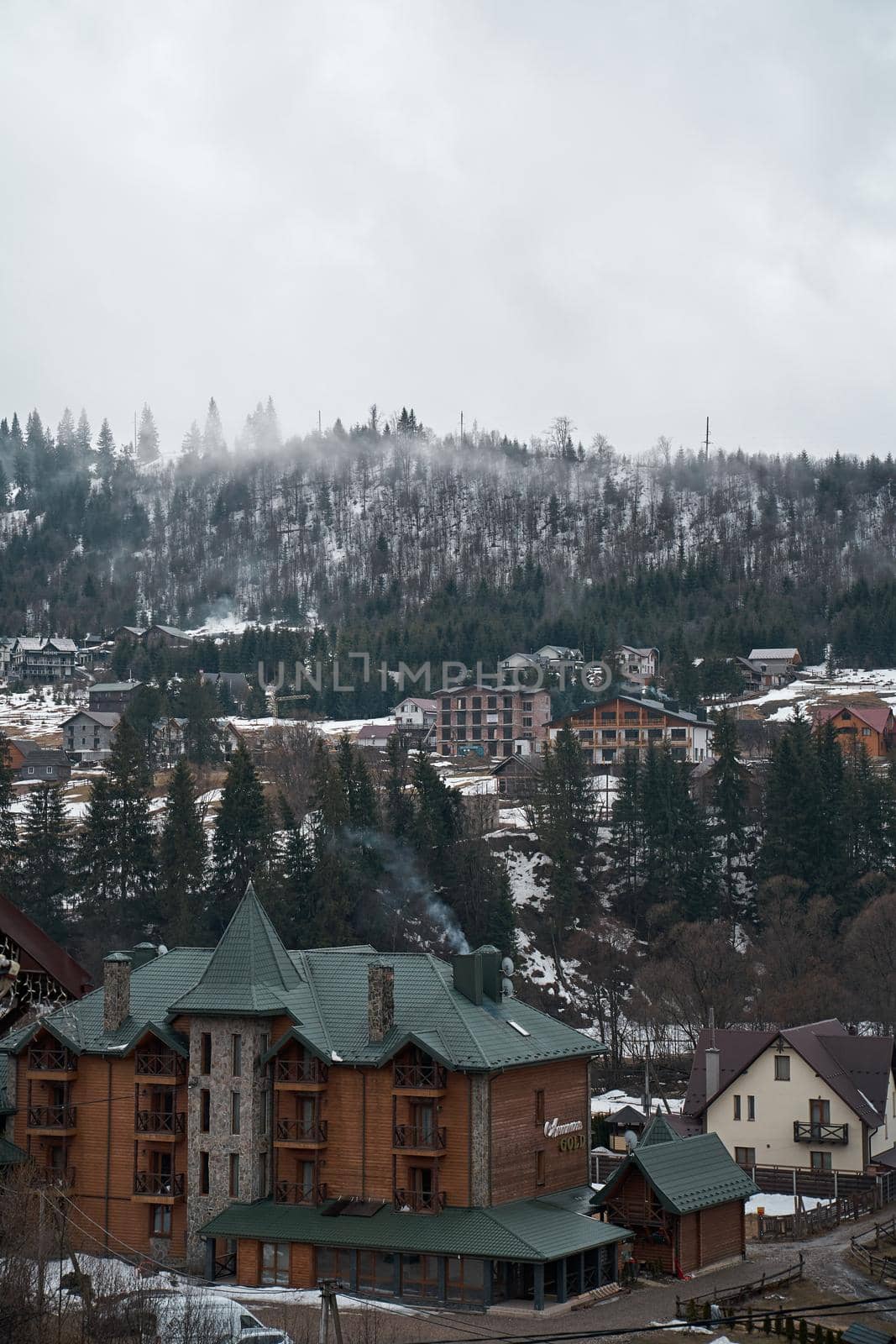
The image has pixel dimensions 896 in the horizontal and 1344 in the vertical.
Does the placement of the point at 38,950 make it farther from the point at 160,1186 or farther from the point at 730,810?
the point at 730,810

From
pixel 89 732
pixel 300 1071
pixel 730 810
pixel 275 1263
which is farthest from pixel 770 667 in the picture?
pixel 275 1263

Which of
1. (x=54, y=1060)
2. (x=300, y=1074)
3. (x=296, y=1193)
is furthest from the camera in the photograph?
(x=54, y=1060)

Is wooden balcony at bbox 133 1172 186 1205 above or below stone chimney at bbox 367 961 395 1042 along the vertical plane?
below

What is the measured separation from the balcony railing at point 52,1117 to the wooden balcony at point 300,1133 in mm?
7218

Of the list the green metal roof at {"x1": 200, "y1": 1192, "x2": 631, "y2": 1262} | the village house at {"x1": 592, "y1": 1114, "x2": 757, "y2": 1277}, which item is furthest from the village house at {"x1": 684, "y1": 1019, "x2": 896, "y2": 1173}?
the green metal roof at {"x1": 200, "y1": 1192, "x2": 631, "y2": 1262}

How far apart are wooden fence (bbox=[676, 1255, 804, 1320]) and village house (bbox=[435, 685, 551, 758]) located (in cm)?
10632

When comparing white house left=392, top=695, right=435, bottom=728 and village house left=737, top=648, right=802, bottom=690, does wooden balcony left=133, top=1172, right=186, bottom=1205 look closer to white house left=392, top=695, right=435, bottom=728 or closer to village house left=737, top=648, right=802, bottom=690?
white house left=392, top=695, right=435, bottom=728

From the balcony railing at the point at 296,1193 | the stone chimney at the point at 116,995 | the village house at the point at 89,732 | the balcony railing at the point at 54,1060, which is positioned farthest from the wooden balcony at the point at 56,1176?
the village house at the point at 89,732

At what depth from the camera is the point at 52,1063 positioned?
169 feet

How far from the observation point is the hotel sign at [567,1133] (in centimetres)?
4950

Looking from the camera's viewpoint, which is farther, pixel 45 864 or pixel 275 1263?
pixel 45 864

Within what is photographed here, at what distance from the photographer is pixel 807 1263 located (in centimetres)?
4775

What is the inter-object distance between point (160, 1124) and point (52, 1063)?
415 centimetres

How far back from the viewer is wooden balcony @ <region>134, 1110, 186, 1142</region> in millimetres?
50062
